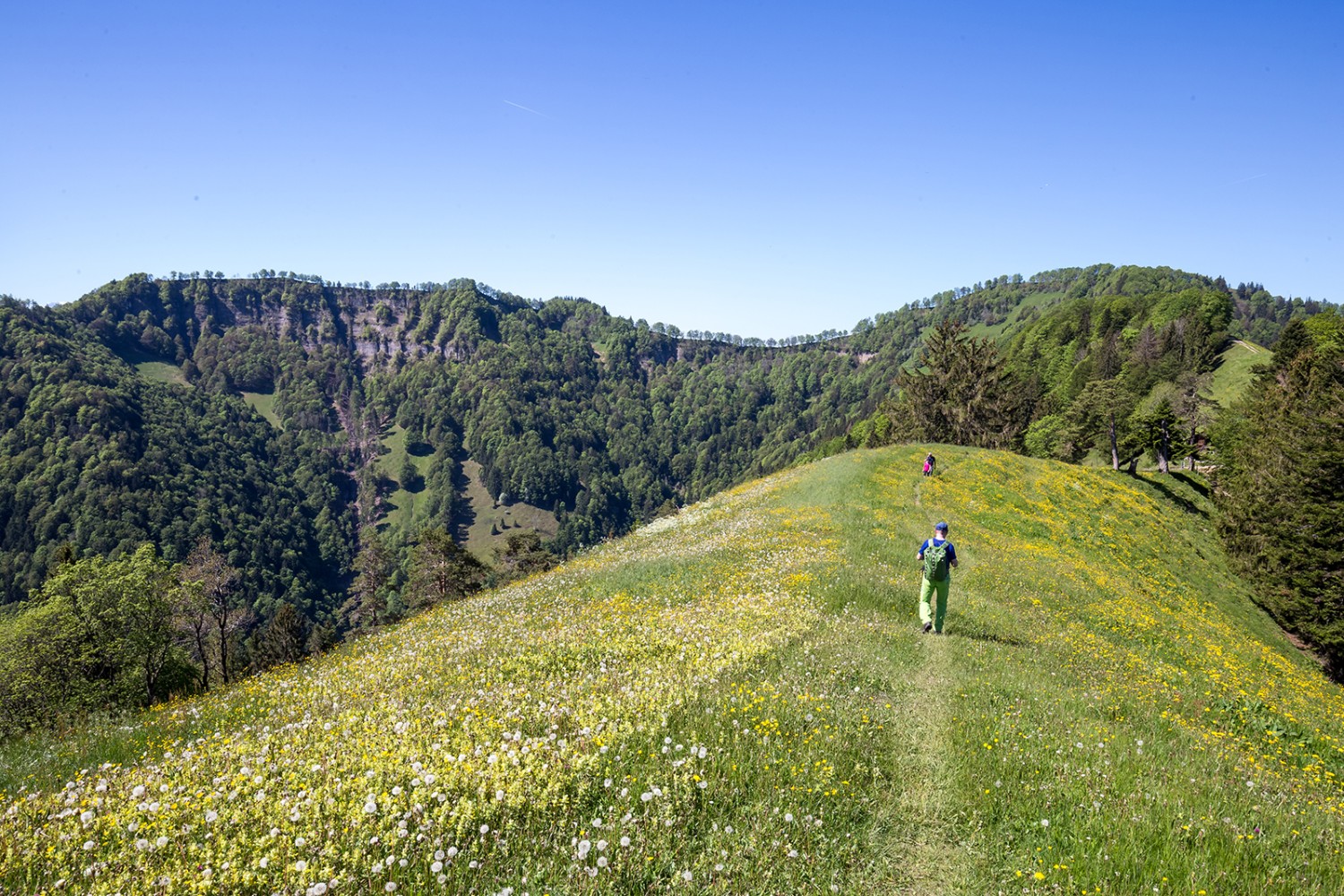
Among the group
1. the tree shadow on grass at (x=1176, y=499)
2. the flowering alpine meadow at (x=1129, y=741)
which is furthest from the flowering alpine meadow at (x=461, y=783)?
the tree shadow on grass at (x=1176, y=499)

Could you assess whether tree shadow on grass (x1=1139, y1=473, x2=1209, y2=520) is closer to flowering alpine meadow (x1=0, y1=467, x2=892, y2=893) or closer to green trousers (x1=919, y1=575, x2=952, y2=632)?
green trousers (x1=919, y1=575, x2=952, y2=632)

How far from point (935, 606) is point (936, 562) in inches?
56.6

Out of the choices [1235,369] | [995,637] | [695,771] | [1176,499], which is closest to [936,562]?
[995,637]

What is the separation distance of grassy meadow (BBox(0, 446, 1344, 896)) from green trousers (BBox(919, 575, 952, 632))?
105 cm

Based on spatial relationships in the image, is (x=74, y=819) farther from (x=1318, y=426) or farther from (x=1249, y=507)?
(x=1249, y=507)

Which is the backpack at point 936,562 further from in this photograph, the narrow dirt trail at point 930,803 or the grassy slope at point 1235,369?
the grassy slope at point 1235,369

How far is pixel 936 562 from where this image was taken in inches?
582

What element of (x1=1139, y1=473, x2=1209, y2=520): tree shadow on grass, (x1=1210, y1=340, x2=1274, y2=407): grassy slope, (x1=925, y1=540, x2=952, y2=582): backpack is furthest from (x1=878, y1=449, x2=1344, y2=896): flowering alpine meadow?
(x1=1210, y1=340, x2=1274, y2=407): grassy slope

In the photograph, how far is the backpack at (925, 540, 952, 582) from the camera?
48.3 ft

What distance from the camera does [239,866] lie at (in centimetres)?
516

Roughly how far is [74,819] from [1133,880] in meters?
10.1

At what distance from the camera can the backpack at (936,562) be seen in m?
14.7

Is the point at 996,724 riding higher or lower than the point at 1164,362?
lower

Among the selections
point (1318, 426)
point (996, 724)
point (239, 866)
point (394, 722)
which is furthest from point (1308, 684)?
point (239, 866)
